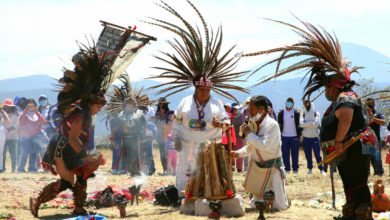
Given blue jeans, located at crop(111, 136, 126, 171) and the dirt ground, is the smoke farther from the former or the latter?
blue jeans, located at crop(111, 136, 126, 171)

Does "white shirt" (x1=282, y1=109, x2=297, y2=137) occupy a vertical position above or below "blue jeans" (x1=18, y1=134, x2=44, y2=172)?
above

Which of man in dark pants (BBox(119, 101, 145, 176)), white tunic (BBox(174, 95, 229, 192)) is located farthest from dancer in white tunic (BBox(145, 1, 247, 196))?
man in dark pants (BBox(119, 101, 145, 176))

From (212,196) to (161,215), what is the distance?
82cm

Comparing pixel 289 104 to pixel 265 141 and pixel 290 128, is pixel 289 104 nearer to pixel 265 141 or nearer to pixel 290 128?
pixel 290 128

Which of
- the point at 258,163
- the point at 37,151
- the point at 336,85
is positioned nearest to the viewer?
the point at 336,85

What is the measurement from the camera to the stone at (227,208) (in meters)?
9.55

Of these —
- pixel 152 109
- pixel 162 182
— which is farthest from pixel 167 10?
pixel 152 109

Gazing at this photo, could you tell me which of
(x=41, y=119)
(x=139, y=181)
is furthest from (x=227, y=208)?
(x=41, y=119)

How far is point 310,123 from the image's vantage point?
57.4 ft

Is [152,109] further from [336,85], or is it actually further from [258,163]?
[336,85]

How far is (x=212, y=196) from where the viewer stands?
955 centimetres

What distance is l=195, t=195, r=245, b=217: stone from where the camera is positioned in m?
9.55

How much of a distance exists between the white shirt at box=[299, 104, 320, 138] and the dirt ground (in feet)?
3.46

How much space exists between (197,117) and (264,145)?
1.17 metres
